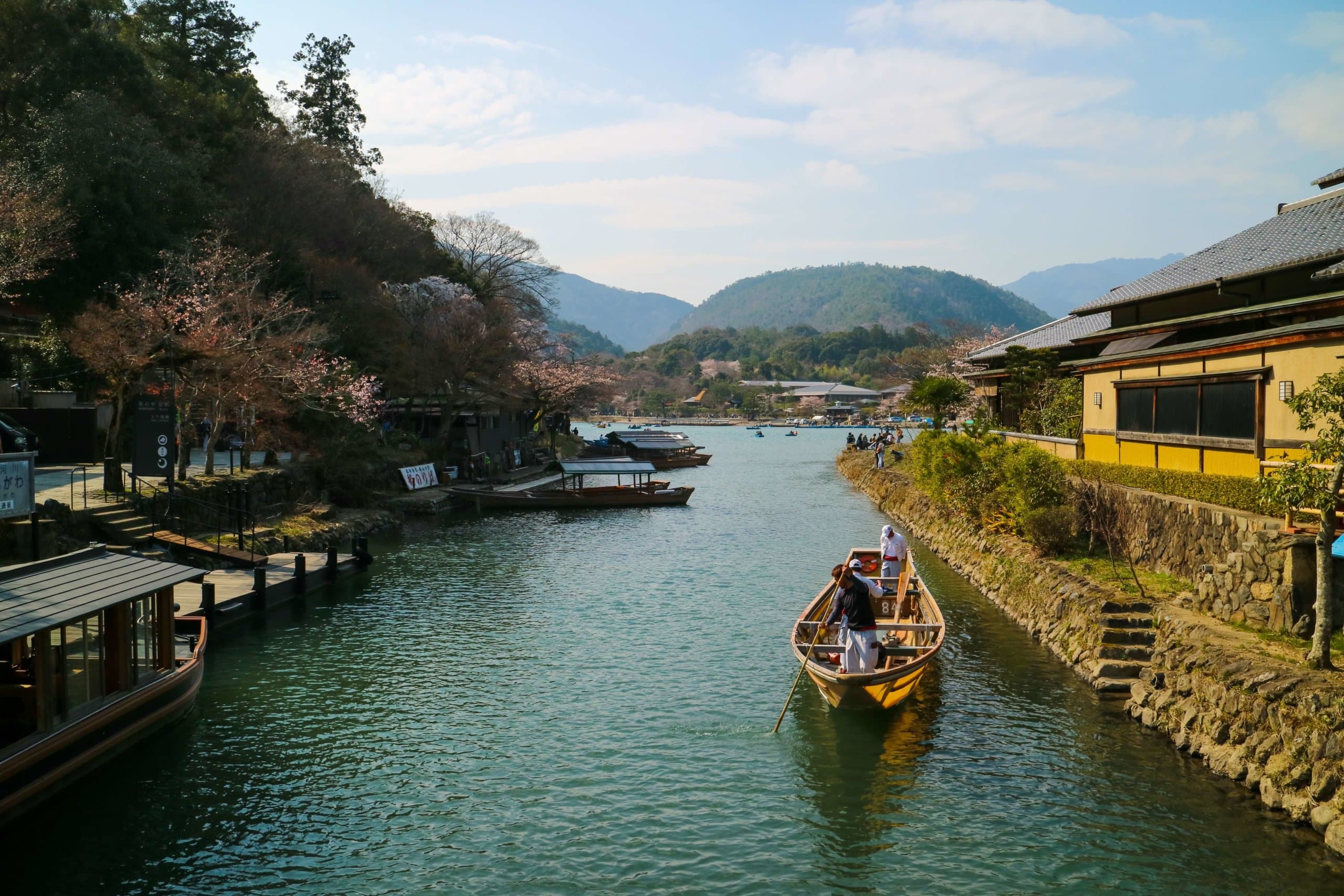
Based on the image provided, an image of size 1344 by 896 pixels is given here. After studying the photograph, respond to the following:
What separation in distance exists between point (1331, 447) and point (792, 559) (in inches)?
809

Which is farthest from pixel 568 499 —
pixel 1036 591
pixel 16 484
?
pixel 16 484

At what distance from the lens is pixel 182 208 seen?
4038 cm

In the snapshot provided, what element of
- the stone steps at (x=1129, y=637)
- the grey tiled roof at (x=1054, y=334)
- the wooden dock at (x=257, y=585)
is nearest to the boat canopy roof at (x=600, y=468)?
the grey tiled roof at (x=1054, y=334)

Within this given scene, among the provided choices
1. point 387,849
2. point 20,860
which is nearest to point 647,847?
point 387,849

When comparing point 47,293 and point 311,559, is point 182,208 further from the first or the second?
point 311,559

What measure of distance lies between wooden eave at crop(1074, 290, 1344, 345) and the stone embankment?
525cm

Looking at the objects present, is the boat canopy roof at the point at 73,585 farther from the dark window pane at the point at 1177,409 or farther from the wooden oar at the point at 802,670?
the dark window pane at the point at 1177,409

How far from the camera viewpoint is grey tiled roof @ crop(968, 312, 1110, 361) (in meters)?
37.4

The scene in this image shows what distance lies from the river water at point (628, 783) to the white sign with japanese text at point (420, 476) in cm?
2272

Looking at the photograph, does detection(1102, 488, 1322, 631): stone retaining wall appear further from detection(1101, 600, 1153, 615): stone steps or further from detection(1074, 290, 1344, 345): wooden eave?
detection(1074, 290, 1344, 345): wooden eave

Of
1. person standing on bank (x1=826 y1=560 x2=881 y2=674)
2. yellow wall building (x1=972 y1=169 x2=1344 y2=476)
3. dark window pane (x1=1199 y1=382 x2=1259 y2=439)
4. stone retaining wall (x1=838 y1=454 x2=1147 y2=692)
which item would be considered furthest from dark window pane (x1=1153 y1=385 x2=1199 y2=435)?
person standing on bank (x1=826 y1=560 x2=881 y2=674)

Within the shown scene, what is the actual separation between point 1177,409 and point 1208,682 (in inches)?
399

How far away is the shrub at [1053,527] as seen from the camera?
23.2 metres

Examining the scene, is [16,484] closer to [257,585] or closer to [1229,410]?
[257,585]
